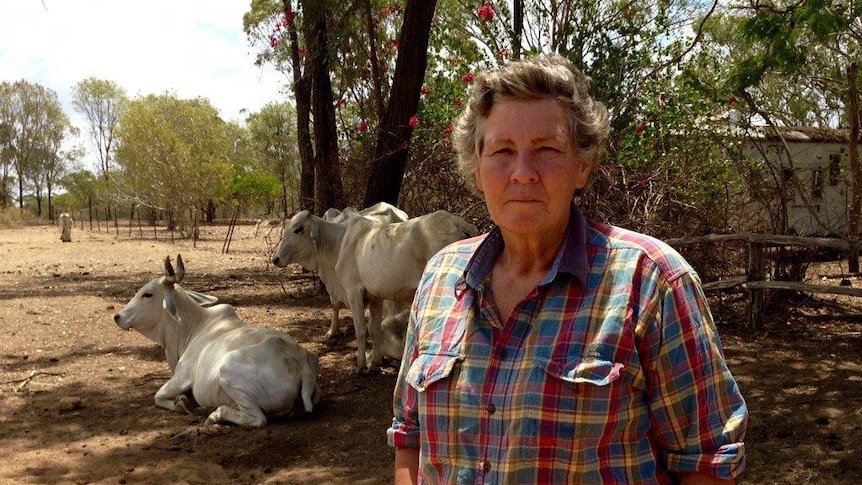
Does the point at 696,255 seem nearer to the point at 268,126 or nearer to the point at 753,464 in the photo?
the point at 753,464

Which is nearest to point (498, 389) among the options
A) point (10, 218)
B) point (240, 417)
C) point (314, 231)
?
point (240, 417)

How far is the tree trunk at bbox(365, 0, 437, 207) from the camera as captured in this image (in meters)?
9.08

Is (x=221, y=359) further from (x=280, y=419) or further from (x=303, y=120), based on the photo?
(x=303, y=120)

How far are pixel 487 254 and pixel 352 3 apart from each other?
9181 mm

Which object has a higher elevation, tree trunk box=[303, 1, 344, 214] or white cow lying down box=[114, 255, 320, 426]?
tree trunk box=[303, 1, 344, 214]

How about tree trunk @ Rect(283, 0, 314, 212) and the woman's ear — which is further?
tree trunk @ Rect(283, 0, 314, 212)

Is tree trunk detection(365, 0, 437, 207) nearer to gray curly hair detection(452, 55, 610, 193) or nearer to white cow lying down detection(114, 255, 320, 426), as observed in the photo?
white cow lying down detection(114, 255, 320, 426)

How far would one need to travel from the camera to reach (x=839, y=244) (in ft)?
26.3

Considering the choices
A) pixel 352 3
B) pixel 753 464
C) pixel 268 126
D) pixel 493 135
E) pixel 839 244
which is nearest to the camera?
pixel 493 135

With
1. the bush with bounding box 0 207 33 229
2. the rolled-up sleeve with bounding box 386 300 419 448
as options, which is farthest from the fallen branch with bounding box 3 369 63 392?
the bush with bounding box 0 207 33 229

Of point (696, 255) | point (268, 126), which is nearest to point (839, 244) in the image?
point (696, 255)

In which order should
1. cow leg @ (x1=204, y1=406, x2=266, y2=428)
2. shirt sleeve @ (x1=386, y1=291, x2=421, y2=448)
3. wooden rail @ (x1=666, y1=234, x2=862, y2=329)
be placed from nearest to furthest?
shirt sleeve @ (x1=386, y1=291, x2=421, y2=448) → cow leg @ (x1=204, y1=406, x2=266, y2=428) → wooden rail @ (x1=666, y1=234, x2=862, y2=329)

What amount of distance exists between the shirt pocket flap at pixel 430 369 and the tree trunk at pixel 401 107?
744 centimetres

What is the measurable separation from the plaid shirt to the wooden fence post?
746 cm
